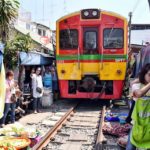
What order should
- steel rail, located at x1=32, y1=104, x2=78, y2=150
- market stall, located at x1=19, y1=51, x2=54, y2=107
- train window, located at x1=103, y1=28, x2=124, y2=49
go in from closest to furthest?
1. steel rail, located at x1=32, y1=104, x2=78, y2=150
2. market stall, located at x1=19, y1=51, x2=54, y2=107
3. train window, located at x1=103, y1=28, x2=124, y2=49

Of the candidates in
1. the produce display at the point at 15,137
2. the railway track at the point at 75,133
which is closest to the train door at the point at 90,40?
the railway track at the point at 75,133

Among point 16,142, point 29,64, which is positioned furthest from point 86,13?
point 16,142

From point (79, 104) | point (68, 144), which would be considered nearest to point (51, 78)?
point (79, 104)

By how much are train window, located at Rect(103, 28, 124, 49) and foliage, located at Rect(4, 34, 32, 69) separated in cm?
285

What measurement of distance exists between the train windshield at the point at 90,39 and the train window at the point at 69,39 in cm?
36

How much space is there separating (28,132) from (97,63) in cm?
641

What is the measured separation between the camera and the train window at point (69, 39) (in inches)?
520

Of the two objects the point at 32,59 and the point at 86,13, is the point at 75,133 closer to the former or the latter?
the point at 32,59

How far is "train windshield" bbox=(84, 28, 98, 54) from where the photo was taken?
13000mm

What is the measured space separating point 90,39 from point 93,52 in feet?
1.60

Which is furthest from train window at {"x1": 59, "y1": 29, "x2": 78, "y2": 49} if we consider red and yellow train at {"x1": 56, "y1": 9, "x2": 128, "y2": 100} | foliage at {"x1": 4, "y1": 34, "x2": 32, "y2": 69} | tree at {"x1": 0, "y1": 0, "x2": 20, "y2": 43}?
tree at {"x1": 0, "y1": 0, "x2": 20, "y2": 43}

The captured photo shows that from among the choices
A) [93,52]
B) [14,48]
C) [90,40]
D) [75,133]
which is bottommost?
[75,133]

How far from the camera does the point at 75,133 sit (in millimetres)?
8953

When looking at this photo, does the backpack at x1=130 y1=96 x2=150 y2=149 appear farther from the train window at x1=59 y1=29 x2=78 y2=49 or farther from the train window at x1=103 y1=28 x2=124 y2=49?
the train window at x1=59 y1=29 x2=78 y2=49
